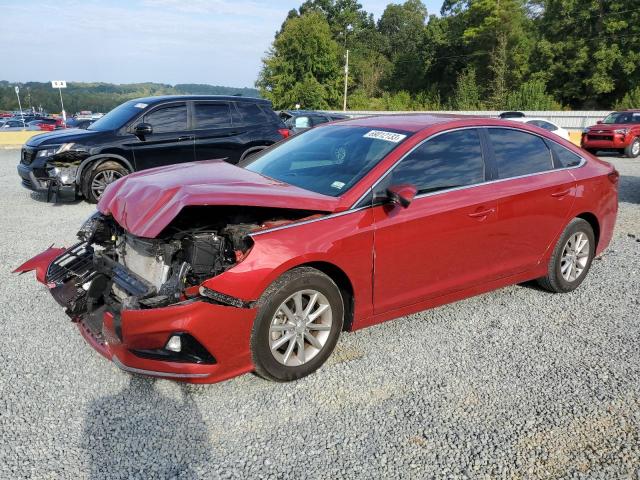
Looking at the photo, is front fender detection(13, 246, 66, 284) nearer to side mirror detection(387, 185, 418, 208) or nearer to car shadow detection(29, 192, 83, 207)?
side mirror detection(387, 185, 418, 208)

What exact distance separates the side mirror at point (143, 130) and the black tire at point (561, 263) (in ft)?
21.6

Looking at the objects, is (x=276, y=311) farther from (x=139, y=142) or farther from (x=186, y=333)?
(x=139, y=142)

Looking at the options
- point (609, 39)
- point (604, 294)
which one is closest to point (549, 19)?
point (609, 39)

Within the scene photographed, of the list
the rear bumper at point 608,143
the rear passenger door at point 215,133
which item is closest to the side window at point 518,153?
the rear passenger door at point 215,133

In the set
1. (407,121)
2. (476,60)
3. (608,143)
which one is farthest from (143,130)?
(476,60)

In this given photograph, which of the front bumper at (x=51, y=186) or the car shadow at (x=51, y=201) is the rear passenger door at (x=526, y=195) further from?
the car shadow at (x=51, y=201)

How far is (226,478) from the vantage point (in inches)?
96.4

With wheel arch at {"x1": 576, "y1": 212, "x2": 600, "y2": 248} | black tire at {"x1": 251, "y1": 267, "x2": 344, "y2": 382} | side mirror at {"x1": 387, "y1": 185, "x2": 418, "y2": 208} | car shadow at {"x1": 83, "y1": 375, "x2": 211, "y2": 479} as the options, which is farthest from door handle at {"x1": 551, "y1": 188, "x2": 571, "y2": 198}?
car shadow at {"x1": 83, "y1": 375, "x2": 211, "y2": 479}

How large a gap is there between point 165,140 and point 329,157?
5.58 metres

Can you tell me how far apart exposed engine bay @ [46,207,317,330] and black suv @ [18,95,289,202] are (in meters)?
5.08

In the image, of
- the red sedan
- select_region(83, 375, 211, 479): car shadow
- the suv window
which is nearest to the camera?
select_region(83, 375, 211, 479): car shadow

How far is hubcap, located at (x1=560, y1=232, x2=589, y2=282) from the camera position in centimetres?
470

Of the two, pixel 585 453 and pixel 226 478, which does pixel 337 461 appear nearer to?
pixel 226 478

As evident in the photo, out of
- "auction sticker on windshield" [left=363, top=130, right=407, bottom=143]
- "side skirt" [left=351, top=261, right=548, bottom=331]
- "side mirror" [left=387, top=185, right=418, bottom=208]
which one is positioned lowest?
"side skirt" [left=351, top=261, right=548, bottom=331]
